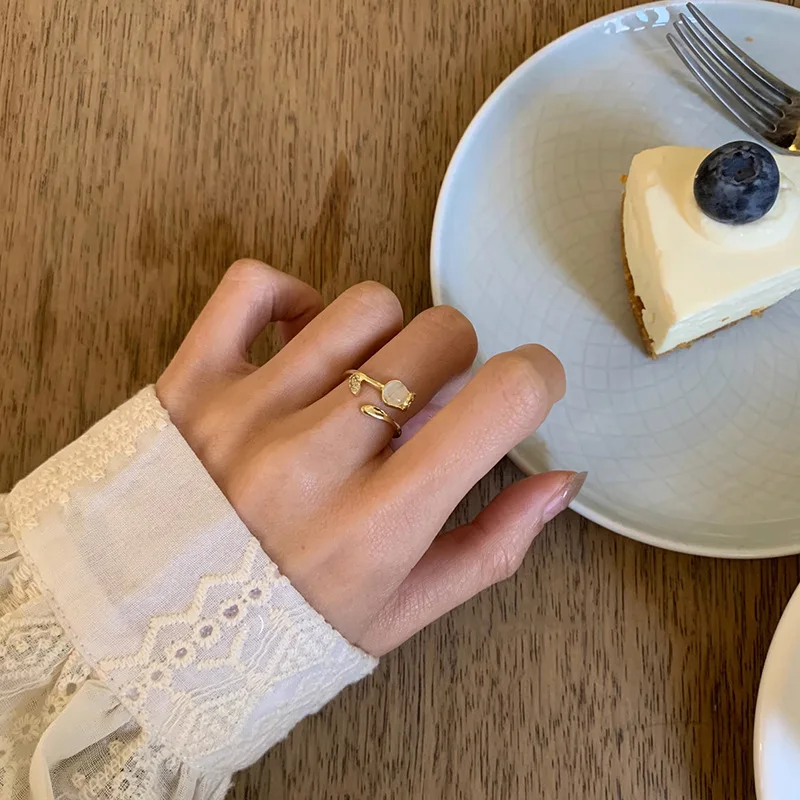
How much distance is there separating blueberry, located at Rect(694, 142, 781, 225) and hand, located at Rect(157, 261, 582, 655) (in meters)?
0.23

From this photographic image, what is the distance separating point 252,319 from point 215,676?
0.89ft

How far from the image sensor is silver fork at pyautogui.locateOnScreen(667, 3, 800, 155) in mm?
710

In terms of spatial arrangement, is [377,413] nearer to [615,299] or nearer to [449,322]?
[449,322]

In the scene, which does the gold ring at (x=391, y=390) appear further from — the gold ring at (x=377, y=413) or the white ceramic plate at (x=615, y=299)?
the white ceramic plate at (x=615, y=299)

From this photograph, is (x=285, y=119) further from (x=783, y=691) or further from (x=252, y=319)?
(x=783, y=691)

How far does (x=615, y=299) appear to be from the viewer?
28.6 inches

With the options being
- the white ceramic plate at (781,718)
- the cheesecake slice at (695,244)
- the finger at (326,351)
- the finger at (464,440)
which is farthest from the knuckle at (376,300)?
the white ceramic plate at (781,718)

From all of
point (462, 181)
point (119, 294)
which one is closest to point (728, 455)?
point (462, 181)

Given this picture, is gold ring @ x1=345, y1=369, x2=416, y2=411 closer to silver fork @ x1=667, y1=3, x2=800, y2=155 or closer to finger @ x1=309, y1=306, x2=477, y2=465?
finger @ x1=309, y1=306, x2=477, y2=465

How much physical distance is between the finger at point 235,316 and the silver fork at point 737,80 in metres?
0.43

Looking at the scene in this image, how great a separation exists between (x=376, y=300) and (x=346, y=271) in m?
0.14

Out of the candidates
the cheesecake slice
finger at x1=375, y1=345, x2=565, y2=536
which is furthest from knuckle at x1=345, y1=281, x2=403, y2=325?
the cheesecake slice

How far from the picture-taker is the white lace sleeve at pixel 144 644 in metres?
0.50

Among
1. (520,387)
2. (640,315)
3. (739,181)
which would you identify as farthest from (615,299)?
(520,387)
